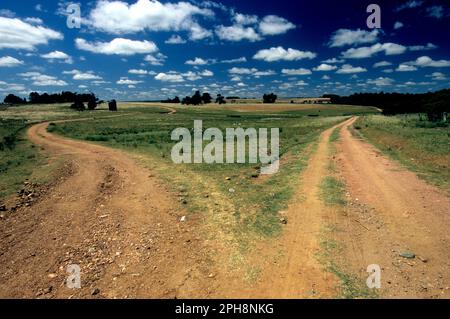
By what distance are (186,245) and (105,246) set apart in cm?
211

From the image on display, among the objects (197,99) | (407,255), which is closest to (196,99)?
(197,99)

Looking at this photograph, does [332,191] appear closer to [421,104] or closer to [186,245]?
[186,245]

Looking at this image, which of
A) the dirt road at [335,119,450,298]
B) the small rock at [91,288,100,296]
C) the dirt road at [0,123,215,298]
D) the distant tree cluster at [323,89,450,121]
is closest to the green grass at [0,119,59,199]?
the dirt road at [0,123,215,298]

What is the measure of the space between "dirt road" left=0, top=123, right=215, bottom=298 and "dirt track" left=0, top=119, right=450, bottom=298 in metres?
0.03

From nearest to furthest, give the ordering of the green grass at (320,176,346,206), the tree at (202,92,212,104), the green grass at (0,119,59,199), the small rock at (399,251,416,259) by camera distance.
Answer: the small rock at (399,251,416,259)
the green grass at (320,176,346,206)
the green grass at (0,119,59,199)
the tree at (202,92,212,104)

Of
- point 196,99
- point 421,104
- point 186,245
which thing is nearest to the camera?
point 186,245

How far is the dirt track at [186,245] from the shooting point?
638 centimetres

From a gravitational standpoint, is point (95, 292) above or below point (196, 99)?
below

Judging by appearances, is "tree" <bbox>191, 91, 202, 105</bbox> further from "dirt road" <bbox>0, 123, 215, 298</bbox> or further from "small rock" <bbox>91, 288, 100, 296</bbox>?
"small rock" <bbox>91, 288, 100, 296</bbox>

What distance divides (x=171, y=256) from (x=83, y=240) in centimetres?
273

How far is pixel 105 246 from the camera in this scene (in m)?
8.27

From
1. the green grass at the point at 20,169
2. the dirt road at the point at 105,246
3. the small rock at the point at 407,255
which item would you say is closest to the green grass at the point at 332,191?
the small rock at the point at 407,255

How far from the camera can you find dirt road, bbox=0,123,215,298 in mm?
6480

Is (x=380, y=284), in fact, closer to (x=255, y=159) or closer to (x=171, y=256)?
(x=171, y=256)
